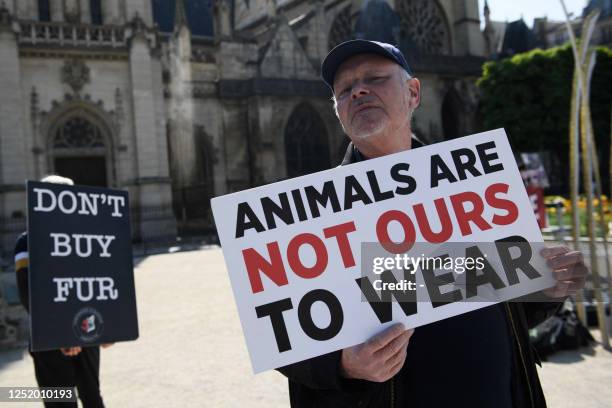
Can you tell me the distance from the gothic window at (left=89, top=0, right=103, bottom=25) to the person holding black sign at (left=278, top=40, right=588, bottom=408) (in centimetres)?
2603

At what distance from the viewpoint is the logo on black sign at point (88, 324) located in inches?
138

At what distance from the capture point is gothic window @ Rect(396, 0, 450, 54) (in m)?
36.7

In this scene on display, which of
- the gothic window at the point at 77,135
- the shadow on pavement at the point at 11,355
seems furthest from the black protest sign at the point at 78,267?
the gothic window at the point at 77,135

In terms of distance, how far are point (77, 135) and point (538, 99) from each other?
2602 centimetres

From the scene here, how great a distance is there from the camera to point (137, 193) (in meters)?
23.9

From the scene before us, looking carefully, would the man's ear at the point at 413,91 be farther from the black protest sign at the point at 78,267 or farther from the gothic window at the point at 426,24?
the gothic window at the point at 426,24

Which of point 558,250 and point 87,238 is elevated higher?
point 87,238

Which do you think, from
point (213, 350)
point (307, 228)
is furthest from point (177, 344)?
point (307, 228)

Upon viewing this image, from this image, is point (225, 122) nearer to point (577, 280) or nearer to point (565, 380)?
point (565, 380)

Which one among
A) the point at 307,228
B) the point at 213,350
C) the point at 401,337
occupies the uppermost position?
the point at 307,228

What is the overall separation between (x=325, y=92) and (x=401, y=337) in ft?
94.6

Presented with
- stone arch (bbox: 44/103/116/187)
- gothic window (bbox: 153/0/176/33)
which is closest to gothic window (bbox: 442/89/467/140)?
gothic window (bbox: 153/0/176/33)

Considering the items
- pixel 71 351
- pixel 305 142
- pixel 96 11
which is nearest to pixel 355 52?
pixel 71 351

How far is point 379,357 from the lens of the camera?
1481mm
